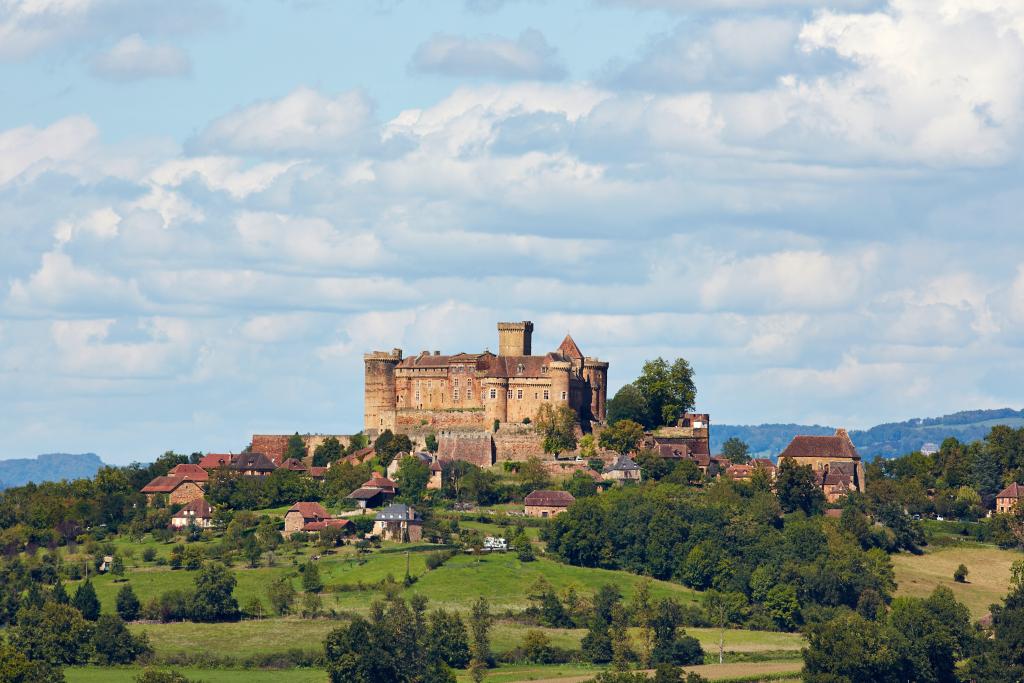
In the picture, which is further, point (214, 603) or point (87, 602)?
point (214, 603)

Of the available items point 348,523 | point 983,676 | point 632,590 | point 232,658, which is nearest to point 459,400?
point 348,523

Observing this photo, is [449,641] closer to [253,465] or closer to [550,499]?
[550,499]

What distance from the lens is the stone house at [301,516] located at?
437 feet

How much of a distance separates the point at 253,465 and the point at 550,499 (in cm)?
2489

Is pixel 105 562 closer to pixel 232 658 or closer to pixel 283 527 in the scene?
pixel 283 527

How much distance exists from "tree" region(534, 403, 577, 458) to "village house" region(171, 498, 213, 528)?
947 inches

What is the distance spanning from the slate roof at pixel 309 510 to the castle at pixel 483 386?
16.0 m

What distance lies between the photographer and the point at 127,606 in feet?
389

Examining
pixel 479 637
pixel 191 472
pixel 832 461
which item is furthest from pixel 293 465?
pixel 479 637

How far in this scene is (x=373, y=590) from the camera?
120062 millimetres

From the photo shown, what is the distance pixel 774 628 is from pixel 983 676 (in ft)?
59.0

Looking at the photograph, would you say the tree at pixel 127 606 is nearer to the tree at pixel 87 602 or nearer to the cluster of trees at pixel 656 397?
the tree at pixel 87 602

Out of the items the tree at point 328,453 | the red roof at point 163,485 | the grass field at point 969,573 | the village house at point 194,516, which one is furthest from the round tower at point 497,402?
the grass field at point 969,573

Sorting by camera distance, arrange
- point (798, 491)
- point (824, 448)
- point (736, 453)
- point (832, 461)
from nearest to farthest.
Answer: point (798, 491), point (832, 461), point (824, 448), point (736, 453)
